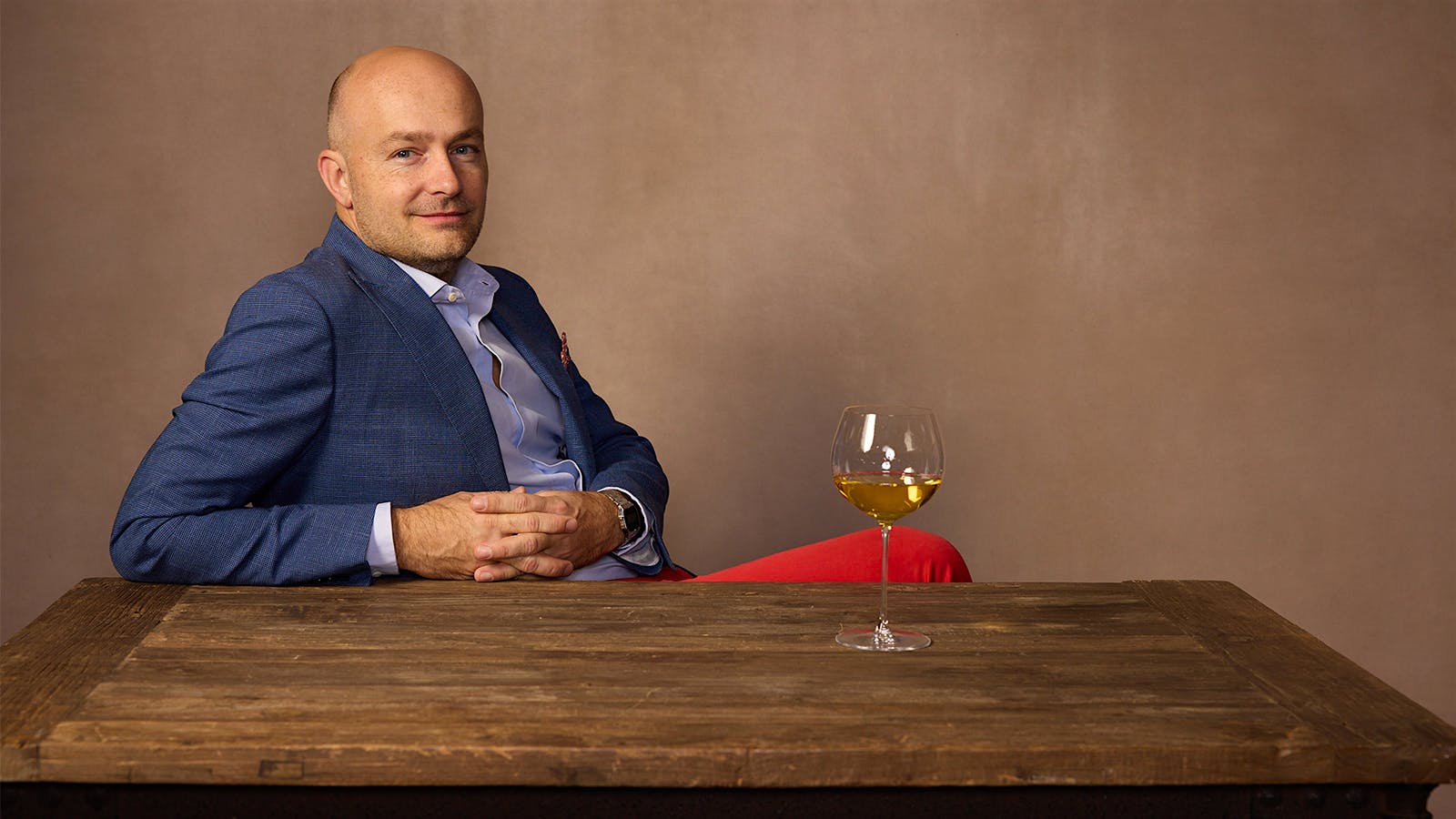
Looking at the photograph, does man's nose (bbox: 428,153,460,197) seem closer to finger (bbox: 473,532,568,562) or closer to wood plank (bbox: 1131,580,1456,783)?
finger (bbox: 473,532,568,562)

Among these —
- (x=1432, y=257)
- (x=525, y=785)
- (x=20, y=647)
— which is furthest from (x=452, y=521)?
(x=1432, y=257)

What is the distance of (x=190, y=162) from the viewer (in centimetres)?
289

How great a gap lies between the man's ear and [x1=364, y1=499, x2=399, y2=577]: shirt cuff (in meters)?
0.65

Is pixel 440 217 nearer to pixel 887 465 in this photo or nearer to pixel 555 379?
pixel 555 379

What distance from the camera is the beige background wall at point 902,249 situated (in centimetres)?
289

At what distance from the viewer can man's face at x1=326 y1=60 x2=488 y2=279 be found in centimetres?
191

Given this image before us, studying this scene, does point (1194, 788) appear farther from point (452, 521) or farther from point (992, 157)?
point (992, 157)

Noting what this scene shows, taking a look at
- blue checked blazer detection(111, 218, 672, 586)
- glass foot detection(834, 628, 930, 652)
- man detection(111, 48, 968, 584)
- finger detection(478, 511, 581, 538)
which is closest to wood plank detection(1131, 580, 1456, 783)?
glass foot detection(834, 628, 930, 652)

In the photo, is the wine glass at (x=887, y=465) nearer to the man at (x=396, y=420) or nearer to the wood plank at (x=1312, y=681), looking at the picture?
the wood plank at (x=1312, y=681)

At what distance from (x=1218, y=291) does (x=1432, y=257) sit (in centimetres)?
52

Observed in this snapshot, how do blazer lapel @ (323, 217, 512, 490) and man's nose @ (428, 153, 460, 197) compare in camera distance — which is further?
man's nose @ (428, 153, 460, 197)

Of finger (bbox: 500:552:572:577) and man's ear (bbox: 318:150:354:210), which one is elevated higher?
man's ear (bbox: 318:150:354:210)

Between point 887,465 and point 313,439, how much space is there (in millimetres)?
821

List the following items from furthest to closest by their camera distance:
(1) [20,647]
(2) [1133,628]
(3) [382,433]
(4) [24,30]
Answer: (4) [24,30] → (3) [382,433] → (2) [1133,628] → (1) [20,647]
